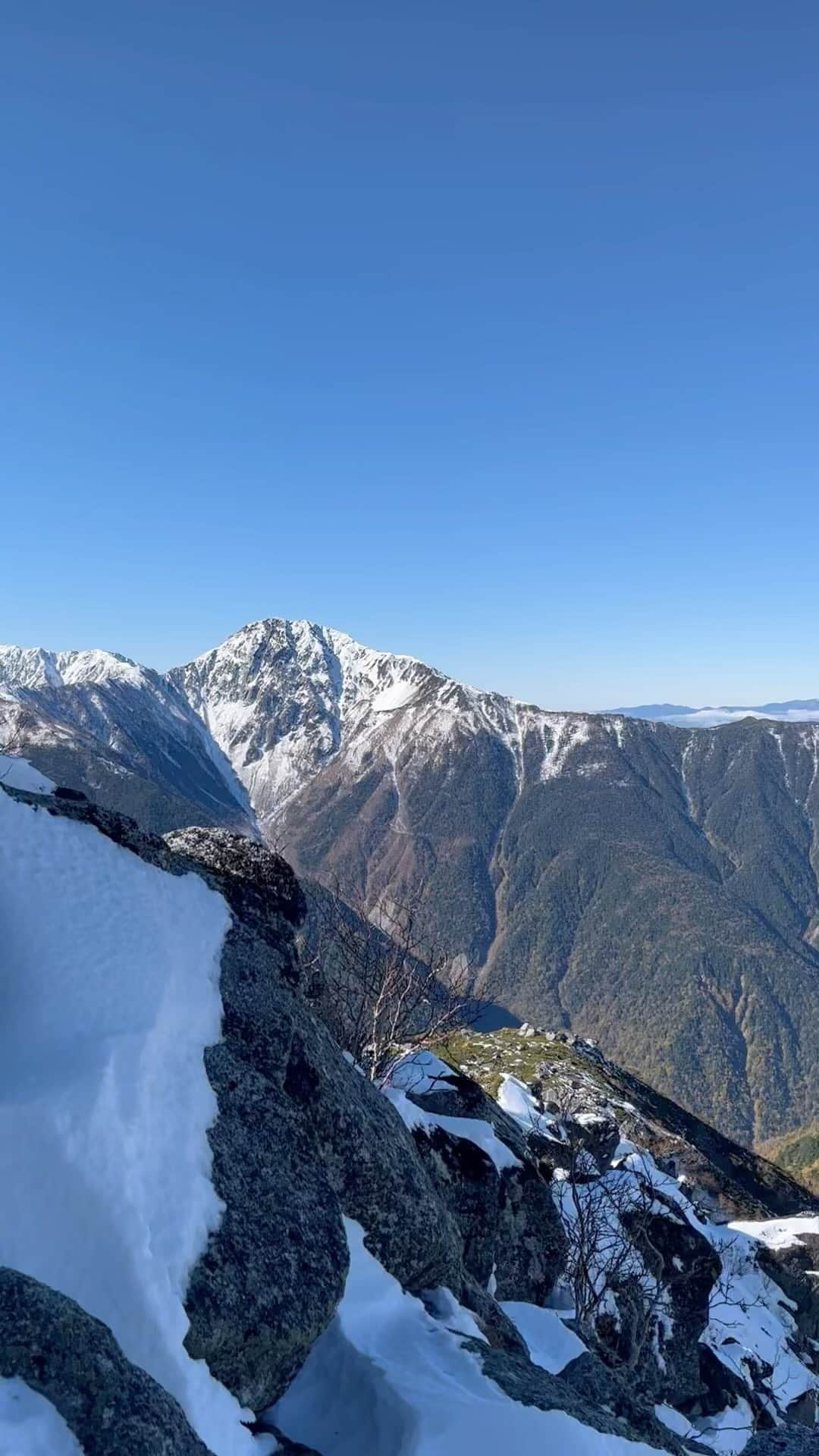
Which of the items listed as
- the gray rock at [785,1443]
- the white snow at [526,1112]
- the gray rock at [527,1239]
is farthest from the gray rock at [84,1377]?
the white snow at [526,1112]

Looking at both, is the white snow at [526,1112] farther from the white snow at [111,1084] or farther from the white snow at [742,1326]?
the white snow at [111,1084]

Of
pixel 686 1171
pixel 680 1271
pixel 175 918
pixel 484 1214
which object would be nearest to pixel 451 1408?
pixel 175 918

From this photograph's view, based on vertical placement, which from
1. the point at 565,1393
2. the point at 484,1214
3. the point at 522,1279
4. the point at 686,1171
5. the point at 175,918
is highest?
the point at 175,918

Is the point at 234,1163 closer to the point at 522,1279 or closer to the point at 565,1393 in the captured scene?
the point at 565,1393

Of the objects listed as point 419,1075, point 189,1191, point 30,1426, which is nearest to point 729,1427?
point 419,1075

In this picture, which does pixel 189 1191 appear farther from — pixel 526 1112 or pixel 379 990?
pixel 526 1112

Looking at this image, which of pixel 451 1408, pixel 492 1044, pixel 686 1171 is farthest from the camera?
pixel 492 1044

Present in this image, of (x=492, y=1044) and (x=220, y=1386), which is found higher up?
Result: (x=220, y=1386)
